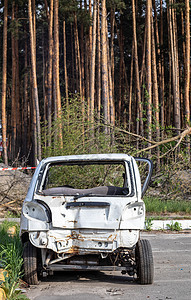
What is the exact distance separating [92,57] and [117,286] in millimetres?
20026

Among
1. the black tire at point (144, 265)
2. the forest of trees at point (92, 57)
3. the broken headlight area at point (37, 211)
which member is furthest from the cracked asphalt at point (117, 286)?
the forest of trees at point (92, 57)

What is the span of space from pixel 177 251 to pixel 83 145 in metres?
5.86

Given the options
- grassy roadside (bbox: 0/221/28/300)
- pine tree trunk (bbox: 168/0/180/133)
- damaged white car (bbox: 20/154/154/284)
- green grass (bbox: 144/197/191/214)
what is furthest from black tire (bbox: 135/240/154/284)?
pine tree trunk (bbox: 168/0/180/133)

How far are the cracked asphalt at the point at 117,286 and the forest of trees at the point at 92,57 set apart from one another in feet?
40.1

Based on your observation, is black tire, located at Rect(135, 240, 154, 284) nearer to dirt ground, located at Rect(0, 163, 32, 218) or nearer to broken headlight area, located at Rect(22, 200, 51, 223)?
broken headlight area, located at Rect(22, 200, 51, 223)

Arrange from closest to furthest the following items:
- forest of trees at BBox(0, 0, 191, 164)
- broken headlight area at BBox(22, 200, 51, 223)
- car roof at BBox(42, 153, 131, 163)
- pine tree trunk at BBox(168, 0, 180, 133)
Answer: broken headlight area at BBox(22, 200, 51, 223), car roof at BBox(42, 153, 131, 163), forest of trees at BBox(0, 0, 191, 164), pine tree trunk at BBox(168, 0, 180, 133)

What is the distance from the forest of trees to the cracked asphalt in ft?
40.1

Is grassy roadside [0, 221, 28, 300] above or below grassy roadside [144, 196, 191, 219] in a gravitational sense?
above

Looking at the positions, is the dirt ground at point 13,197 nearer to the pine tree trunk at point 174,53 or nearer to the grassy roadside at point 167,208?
the grassy roadside at point 167,208

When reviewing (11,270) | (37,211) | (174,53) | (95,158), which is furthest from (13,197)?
(174,53)

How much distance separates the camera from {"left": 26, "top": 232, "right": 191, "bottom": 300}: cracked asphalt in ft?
16.2

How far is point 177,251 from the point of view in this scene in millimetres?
8031

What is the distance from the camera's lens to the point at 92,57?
2420cm

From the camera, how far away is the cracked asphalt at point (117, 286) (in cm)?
493
